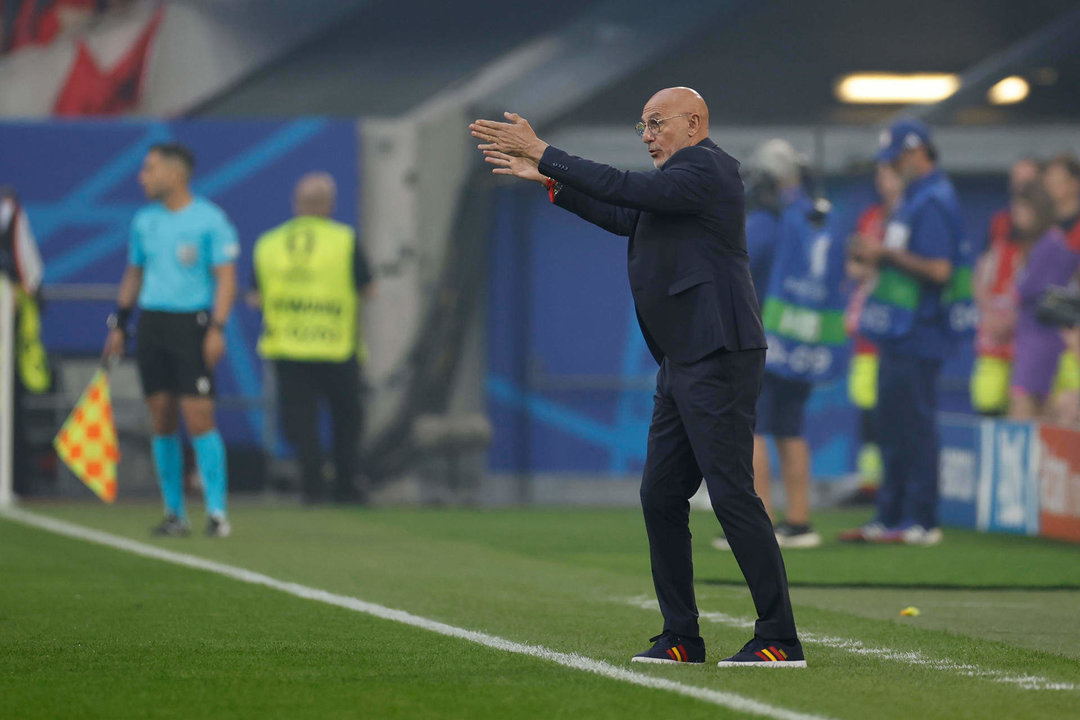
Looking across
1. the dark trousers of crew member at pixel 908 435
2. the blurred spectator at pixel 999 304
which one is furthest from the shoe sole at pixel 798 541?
the blurred spectator at pixel 999 304

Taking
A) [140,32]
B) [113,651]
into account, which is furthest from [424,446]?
[113,651]

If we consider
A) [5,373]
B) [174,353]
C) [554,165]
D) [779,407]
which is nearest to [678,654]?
[554,165]

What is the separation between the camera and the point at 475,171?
1559 cm

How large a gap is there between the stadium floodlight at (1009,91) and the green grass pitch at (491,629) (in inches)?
264

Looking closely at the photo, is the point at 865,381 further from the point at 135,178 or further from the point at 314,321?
the point at 135,178

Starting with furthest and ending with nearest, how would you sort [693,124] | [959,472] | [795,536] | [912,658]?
[959,472], [795,536], [912,658], [693,124]

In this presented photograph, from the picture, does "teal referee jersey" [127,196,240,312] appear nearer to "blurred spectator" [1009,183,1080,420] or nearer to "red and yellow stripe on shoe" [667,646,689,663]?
"red and yellow stripe on shoe" [667,646,689,663]

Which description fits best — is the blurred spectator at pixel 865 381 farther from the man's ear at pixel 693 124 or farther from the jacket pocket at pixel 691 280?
the jacket pocket at pixel 691 280

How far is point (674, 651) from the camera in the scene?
20.1 ft

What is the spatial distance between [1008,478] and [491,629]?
6.27 metres

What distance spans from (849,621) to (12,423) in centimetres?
856

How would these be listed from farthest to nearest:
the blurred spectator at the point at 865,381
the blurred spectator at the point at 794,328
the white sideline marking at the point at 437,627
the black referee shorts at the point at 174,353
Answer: the blurred spectator at the point at 865,381 → the blurred spectator at the point at 794,328 → the black referee shorts at the point at 174,353 → the white sideline marking at the point at 437,627

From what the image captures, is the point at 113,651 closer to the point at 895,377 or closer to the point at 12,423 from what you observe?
the point at 895,377

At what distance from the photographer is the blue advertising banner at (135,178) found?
603 inches
